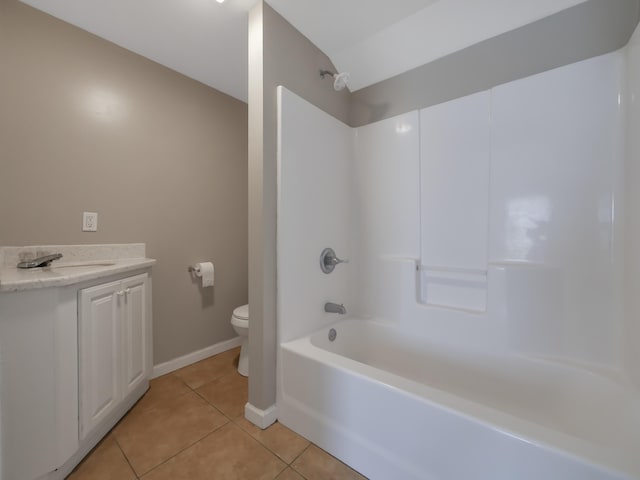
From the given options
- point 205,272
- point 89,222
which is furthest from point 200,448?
point 89,222

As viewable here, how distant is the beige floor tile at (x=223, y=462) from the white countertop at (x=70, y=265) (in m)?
0.89

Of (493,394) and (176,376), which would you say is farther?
(176,376)

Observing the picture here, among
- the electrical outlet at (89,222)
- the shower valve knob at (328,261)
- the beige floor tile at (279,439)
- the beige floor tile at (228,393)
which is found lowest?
the beige floor tile at (228,393)

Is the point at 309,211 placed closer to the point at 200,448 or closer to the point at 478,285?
the point at 478,285

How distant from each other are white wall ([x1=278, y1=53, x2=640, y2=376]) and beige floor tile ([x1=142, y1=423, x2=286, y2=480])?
54 centimetres

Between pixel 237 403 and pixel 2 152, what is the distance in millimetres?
1866

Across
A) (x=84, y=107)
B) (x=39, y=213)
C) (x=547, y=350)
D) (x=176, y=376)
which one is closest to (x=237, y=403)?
(x=176, y=376)

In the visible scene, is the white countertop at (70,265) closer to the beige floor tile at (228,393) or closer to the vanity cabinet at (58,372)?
the vanity cabinet at (58,372)

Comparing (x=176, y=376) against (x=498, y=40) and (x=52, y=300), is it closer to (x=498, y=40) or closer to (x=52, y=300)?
(x=52, y=300)

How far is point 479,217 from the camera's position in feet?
4.71

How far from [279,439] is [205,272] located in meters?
1.30

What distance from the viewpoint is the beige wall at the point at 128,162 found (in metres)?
1.35

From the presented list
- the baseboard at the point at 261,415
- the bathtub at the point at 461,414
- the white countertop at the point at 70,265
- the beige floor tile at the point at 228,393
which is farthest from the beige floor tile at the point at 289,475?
the white countertop at the point at 70,265

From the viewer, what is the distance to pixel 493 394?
4.30ft
